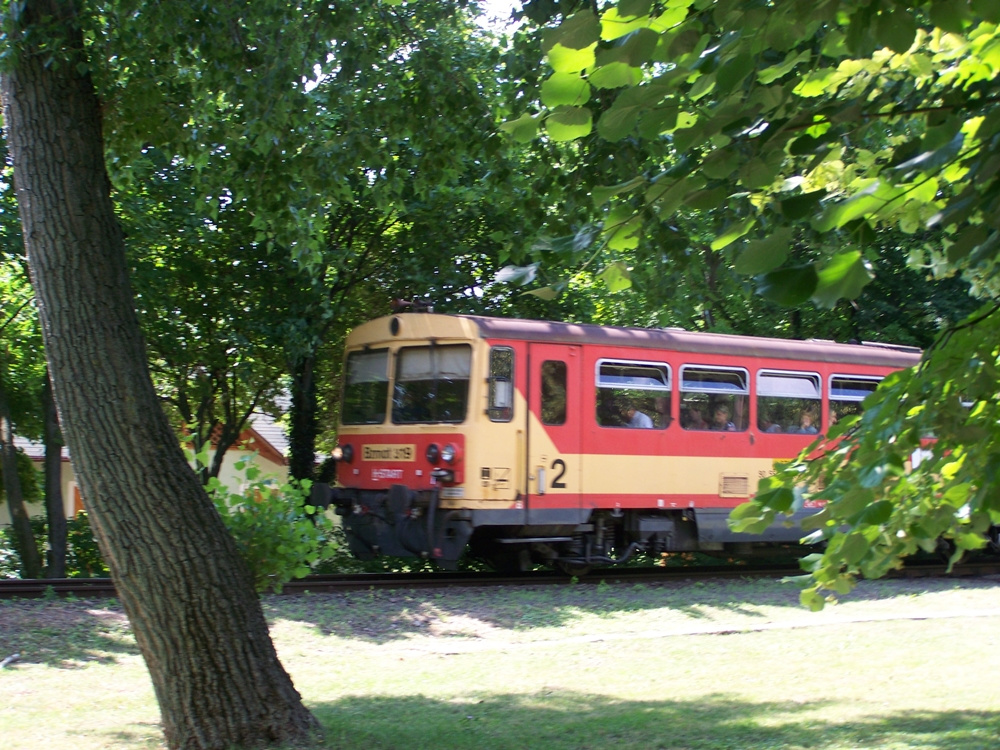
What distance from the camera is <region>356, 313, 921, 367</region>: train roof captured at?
38.5 feet

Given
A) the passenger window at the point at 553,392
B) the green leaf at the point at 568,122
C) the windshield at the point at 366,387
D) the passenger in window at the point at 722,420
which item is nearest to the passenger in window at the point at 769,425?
the passenger in window at the point at 722,420

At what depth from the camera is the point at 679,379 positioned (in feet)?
41.5

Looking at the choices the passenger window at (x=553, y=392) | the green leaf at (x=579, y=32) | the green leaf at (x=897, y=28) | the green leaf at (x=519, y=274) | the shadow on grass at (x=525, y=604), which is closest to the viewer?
the green leaf at (x=897, y=28)

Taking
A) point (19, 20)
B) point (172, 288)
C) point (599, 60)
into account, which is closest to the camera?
point (599, 60)

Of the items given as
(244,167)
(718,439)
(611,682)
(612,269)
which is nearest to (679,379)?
(718,439)

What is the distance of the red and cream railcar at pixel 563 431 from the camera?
11.5 metres

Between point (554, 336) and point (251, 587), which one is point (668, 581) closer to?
point (554, 336)

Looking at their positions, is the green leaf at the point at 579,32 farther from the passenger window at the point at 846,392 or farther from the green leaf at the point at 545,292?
the passenger window at the point at 846,392

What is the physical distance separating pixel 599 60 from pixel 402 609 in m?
8.04

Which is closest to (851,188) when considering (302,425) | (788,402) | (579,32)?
(579,32)

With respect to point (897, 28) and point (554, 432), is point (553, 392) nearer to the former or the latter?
point (554, 432)

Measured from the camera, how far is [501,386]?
11.6 m

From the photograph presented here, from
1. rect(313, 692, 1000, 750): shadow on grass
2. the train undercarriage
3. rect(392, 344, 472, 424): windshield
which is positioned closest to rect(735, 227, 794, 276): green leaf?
rect(313, 692, 1000, 750): shadow on grass

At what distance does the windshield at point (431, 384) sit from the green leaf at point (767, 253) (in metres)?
8.99
